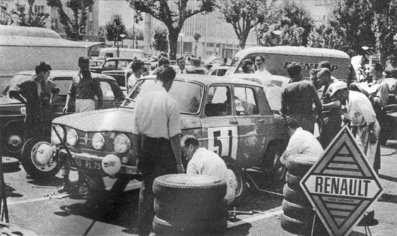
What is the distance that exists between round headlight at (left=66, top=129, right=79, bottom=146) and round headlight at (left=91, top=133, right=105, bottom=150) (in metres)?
0.36

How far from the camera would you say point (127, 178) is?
6504 millimetres

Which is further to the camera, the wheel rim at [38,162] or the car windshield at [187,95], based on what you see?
the wheel rim at [38,162]

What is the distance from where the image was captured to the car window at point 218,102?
289 inches

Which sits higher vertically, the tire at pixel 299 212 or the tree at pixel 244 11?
the tree at pixel 244 11

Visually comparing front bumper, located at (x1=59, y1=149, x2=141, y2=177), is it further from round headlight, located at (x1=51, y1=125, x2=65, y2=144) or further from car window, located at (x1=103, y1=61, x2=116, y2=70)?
car window, located at (x1=103, y1=61, x2=116, y2=70)

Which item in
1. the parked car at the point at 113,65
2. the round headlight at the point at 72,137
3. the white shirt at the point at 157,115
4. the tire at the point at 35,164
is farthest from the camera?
the parked car at the point at 113,65

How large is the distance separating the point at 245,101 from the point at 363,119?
1614mm

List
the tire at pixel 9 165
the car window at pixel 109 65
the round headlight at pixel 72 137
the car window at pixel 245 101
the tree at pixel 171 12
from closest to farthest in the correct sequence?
the tire at pixel 9 165, the round headlight at pixel 72 137, the car window at pixel 245 101, the car window at pixel 109 65, the tree at pixel 171 12

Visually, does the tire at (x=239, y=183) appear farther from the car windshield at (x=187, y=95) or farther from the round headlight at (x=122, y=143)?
the round headlight at (x=122, y=143)

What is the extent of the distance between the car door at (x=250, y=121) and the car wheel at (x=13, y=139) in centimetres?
387

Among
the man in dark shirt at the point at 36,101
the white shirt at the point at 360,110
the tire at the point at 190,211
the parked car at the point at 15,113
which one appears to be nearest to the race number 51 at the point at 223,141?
the white shirt at the point at 360,110

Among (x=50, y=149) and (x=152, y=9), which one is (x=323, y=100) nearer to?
(x=50, y=149)

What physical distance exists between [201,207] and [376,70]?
253 inches

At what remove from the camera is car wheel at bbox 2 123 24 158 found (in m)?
9.39
